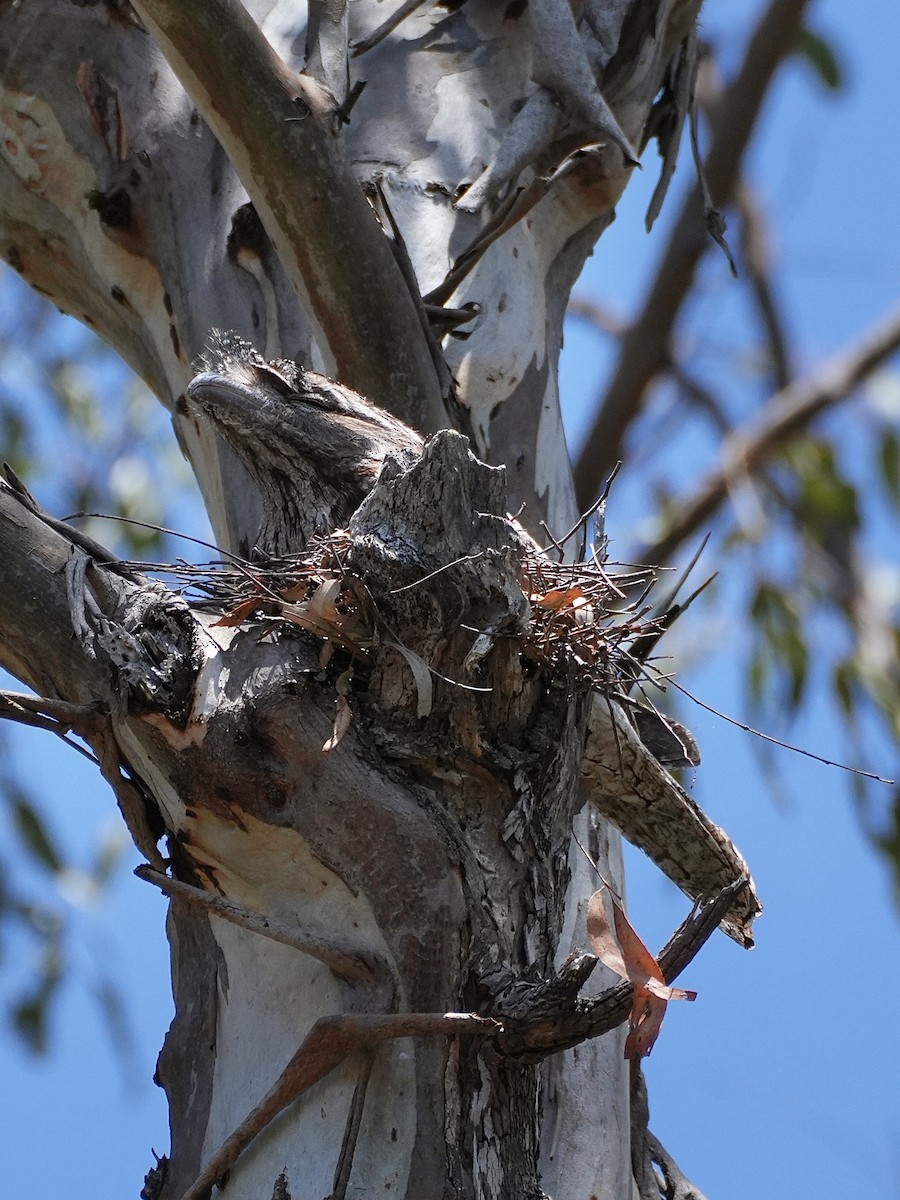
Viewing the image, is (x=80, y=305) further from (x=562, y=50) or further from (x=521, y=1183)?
(x=521, y=1183)

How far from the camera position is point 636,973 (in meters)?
1.35

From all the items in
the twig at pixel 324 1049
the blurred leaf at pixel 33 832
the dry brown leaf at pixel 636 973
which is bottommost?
the twig at pixel 324 1049

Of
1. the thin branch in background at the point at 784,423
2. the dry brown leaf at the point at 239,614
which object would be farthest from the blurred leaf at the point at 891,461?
the dry brown leaf at the point at 239,614

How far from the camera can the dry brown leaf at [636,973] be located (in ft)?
4.40

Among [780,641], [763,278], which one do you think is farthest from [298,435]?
[763,278]

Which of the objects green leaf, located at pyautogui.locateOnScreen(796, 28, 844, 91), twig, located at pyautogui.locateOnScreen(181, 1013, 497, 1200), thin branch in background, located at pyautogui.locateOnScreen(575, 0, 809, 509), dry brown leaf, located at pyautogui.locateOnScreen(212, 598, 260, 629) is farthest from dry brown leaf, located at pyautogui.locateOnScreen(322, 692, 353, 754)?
green leaf, located at pyautogui.locateOnScreen(796, 28, 844, 91)

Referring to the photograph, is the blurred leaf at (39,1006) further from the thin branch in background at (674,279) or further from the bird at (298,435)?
the bird at (298,435)

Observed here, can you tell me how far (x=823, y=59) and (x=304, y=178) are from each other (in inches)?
99.5

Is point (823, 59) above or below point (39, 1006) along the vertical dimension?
above

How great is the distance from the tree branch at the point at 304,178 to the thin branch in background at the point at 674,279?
1.12m

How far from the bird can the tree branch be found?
0.23 ft

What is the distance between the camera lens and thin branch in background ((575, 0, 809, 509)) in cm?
300

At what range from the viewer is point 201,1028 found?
156cm

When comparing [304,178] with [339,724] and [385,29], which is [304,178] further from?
[339,724]
